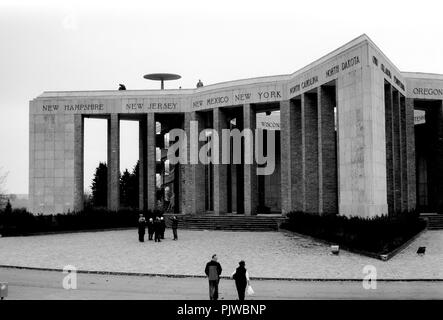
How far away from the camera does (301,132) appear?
40.2 metres

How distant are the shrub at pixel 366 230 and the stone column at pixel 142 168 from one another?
20386mm

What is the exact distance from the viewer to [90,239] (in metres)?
32.0

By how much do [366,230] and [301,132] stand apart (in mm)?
16514

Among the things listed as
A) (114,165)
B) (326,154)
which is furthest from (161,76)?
(326,154)

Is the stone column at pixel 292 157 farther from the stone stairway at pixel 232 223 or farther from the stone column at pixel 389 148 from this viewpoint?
the stone column at pixel 389 148

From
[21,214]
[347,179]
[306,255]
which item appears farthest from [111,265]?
[21,214]

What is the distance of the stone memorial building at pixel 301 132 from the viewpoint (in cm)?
3067

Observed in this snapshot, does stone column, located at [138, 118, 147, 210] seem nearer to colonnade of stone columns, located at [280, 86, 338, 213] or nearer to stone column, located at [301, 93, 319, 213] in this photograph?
colonnade of stone columns, located at [280, 86, 338, 213]

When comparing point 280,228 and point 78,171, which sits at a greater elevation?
point 78,171

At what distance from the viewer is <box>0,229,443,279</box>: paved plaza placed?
19.8 metres

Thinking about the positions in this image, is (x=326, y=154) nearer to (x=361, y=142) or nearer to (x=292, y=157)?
(x=361, y=142)

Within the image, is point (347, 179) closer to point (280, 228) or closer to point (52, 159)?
point (280, 228)

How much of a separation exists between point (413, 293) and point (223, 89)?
97.8 ft

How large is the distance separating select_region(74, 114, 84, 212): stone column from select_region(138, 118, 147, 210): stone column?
5294 millimetres
